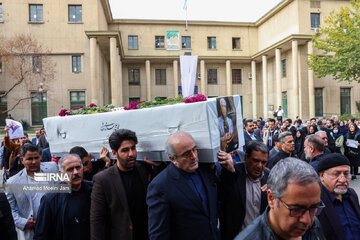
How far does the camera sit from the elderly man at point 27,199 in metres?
3.77

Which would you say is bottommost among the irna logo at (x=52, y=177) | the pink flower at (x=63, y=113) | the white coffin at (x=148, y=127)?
the irna logo at (x=52, y=177)

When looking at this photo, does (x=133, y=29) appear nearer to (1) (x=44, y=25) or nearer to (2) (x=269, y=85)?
(1) (x=44, y=25)

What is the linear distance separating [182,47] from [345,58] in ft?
58.8

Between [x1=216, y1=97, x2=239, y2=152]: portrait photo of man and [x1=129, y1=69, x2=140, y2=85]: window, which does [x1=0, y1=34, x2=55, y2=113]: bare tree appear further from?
[x1=216, y1=97, x2=239, y2=152]: portrait photo of man

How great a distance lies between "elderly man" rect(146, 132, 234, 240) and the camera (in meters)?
2.64

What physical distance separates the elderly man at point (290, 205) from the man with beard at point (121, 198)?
1.58 meters

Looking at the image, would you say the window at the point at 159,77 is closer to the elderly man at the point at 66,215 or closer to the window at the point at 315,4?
the window at the point at 315,4

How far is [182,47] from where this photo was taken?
115ft

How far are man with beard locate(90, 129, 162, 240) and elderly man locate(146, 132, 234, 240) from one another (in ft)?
1.68

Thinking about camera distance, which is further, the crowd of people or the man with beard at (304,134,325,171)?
the man with beard at (304,134,325,171)

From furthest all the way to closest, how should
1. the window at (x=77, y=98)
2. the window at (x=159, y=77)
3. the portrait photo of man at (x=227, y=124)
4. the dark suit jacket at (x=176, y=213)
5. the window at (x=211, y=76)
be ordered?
the window at (x=211, y=76)
the window at (x=159, y=77)
the window at (x=77, y=98)
the portrait photo of man at (x=227, y=124)
the dark suit jacket at (x=176, y=213)

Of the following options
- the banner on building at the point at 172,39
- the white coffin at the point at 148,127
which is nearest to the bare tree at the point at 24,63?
the banner on building at the point at 172,39

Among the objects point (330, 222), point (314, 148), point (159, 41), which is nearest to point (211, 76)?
point (159, 41)

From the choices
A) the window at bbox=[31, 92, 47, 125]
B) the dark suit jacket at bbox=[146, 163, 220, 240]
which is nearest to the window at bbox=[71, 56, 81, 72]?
the window at bbox=[31, 92, 47, 125]
